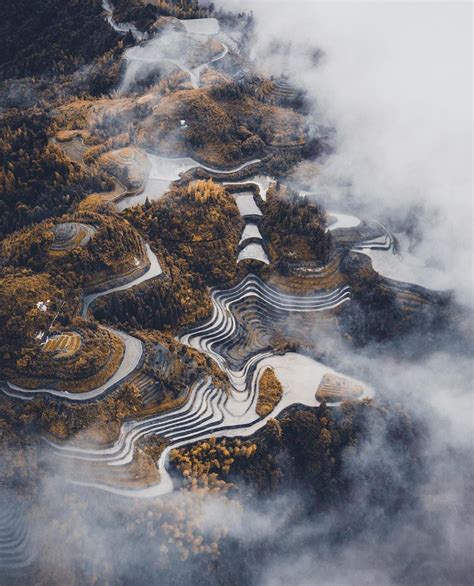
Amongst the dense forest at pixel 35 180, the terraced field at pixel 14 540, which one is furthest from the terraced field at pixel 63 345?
the dense forest at pixel 35 180

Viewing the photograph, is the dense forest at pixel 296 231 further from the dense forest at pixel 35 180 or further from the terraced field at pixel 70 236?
the dense forest at pixel 35 180

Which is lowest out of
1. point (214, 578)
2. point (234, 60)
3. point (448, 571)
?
point (448, 571)

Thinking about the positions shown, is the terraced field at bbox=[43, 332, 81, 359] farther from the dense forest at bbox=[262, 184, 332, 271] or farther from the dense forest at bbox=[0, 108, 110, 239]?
the dense forest at bbox=[262, 184, 332, 271]

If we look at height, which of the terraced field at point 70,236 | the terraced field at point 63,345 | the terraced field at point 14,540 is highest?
the terraced field at point 70,236

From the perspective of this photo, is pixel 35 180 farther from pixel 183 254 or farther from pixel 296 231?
pixel 296 231

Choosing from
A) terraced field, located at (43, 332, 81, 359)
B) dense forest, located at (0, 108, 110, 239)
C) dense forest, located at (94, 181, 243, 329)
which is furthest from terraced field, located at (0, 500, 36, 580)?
dense forest, located at (0, 108, 110, 239)

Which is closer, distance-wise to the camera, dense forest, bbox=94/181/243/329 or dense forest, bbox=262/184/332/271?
dense forest, bbox=94/181/243/329

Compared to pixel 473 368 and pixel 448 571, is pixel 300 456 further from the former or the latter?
pixel 473 368

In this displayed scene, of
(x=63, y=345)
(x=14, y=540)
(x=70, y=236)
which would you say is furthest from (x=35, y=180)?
(x=14, y=540)

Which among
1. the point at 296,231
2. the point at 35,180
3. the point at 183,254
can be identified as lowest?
the point at 183,254

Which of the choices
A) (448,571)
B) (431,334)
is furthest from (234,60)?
(448,571)

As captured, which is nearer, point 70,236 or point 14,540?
point 14,540
